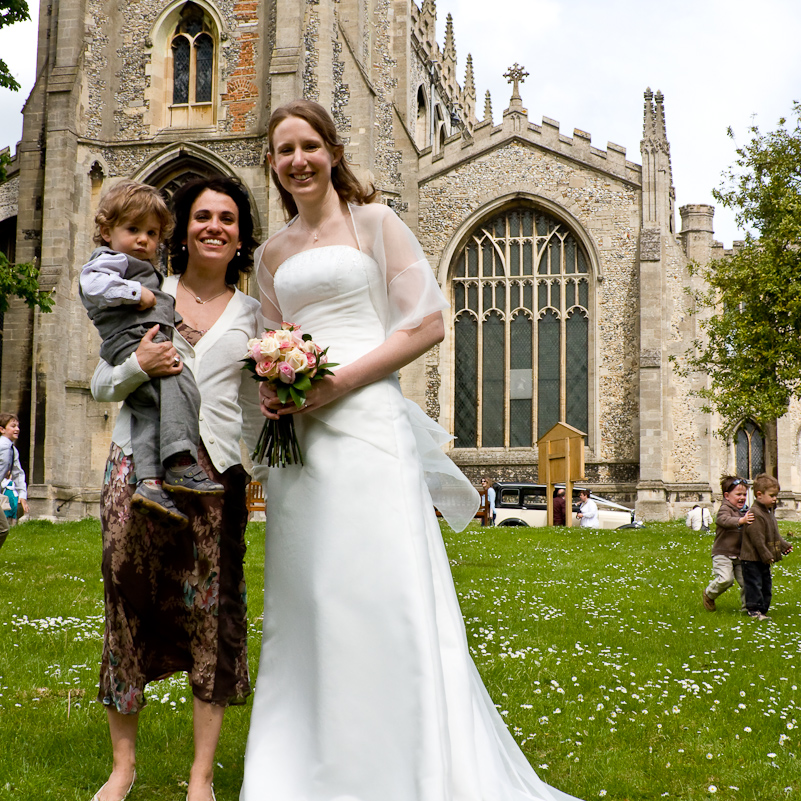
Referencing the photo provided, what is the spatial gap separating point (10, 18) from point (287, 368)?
48.5ft

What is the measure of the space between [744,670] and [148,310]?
480 cm

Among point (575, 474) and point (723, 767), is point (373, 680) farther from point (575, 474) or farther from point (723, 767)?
point (575, 474)

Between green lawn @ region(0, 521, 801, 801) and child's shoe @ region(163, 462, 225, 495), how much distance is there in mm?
1246

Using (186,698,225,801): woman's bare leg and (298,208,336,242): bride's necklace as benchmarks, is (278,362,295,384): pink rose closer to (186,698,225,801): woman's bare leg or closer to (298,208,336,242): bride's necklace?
(298,208,336,242): bride's necklace

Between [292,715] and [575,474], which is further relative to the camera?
[575,474]

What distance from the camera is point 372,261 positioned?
3334 millimetres

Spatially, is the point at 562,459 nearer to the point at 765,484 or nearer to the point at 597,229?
the point at 597,229

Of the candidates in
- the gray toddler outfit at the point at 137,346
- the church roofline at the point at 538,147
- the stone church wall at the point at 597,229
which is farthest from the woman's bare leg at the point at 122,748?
the church roofline at the point at 538,147

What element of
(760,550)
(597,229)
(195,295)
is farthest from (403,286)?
(597,229)

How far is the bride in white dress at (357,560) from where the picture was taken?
9.50 ft

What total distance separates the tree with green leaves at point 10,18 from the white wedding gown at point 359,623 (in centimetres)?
1410

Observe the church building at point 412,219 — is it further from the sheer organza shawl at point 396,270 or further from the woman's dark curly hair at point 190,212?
the sheer organza shawl at point 396,270

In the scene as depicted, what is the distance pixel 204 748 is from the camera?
3.12 metres

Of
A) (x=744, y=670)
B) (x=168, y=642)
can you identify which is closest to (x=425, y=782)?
(x=168, y=642)
